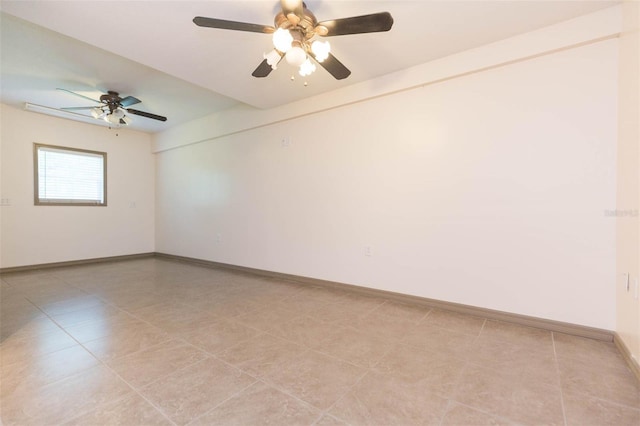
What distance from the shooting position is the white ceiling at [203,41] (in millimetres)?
2230

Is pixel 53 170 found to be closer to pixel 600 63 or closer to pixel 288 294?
pixel 288 294

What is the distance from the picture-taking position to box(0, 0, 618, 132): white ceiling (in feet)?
7.32

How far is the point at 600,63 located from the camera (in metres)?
2.33

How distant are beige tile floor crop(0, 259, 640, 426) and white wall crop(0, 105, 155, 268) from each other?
2573 millimetres

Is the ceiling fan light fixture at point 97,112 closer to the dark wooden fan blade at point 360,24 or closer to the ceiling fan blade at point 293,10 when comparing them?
the ceiling fan blade at point 293,10

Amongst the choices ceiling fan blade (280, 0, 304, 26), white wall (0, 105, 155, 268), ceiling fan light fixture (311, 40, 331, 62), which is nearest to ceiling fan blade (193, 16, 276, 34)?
ceiling fan blade (280, 0, 304, 26)

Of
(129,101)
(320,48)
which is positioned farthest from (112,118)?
(320,48)

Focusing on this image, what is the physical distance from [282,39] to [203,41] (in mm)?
1217

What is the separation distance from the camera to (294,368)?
6.24 feet

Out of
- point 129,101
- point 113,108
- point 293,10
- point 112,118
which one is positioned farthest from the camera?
point 112,118

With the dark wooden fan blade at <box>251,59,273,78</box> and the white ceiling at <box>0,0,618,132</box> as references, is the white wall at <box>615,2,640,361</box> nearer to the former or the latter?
A: the white ceiling at <box>0,0,618,132</box>

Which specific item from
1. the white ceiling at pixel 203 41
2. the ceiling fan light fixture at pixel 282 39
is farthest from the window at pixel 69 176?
the ceiling fan light fixture at pixel 282 39

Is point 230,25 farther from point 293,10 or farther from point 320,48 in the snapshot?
point 320,48

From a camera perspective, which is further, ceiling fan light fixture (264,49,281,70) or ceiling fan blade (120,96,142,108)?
ceiling fan blade (120,96,142,108)
